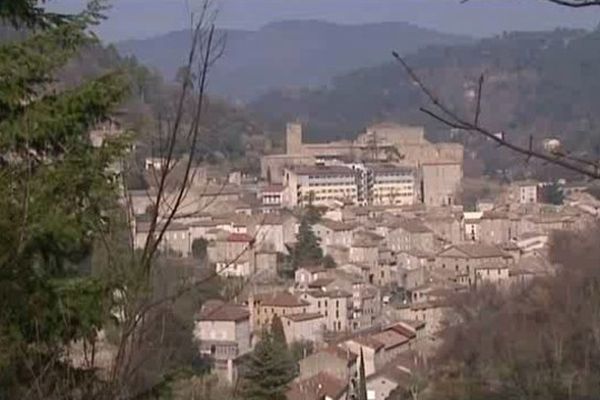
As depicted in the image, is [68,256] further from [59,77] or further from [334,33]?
[334,33]

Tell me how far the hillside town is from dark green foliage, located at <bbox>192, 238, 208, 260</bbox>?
0.18ft

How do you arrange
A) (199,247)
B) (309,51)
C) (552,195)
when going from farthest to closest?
(309,51), (552,195), (199,247)

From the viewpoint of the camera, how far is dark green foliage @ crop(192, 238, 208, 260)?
18827 millimetres

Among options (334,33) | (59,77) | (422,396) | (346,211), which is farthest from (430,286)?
(334,33)

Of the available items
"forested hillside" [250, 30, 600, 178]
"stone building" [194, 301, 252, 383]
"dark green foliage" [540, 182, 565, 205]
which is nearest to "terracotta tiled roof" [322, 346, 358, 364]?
"stone building" [194, 301, 252, 383]

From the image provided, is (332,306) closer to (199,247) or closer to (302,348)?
(302,348)

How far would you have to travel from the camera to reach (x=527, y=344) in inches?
409

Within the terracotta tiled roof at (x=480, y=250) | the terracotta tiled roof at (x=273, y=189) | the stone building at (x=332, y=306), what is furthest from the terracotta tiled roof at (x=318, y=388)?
the terracotta tiled roof at (x=273, y=189)

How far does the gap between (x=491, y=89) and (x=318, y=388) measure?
29165mm

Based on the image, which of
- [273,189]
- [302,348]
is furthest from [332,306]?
[273,189]

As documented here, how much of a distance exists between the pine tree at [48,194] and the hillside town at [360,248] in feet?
13.3

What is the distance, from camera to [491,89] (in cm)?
3797

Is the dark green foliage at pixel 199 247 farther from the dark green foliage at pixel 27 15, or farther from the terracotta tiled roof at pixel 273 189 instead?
the dark green foliage at pixel 27 15

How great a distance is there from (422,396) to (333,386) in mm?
949
